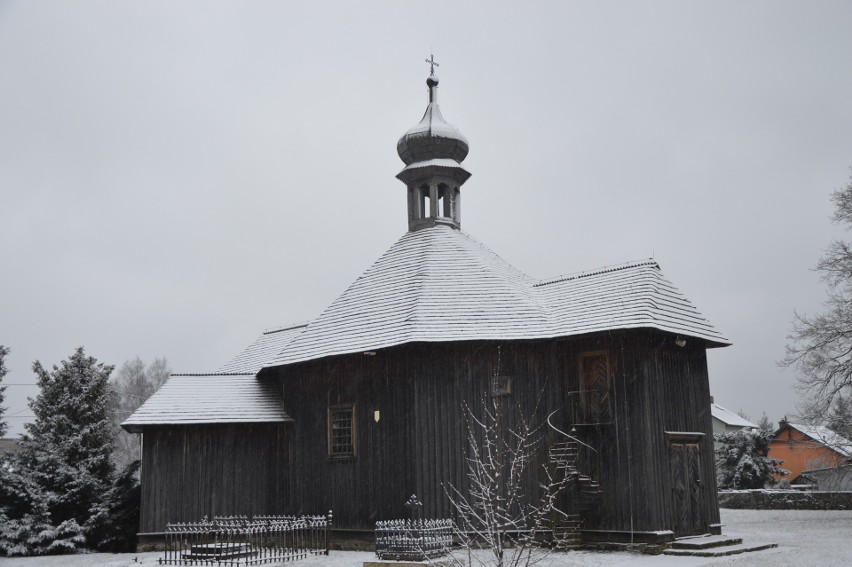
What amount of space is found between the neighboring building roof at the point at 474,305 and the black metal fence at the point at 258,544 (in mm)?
3994

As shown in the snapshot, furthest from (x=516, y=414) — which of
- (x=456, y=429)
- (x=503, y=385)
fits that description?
(x=456, y=429)

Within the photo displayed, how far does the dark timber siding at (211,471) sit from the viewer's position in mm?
20562

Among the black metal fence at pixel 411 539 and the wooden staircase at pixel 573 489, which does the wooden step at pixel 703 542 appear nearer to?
the wooden staircase at pixel 573 489

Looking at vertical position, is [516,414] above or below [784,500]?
above

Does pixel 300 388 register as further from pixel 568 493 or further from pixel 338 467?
pixel 568 493

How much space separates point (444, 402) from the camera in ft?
59.3

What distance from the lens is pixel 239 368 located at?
25.8 metres

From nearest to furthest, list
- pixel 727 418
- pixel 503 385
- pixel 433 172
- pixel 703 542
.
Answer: pixel 703 542 → pixel 503 385 → pixel 433 172 → pixel 727 418

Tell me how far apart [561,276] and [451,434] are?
552cm

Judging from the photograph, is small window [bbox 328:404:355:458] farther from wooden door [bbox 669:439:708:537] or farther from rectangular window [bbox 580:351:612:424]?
wooden door [bbox 669:439:708:537]

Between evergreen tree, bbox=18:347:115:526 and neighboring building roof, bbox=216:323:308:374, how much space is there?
13.9 feet

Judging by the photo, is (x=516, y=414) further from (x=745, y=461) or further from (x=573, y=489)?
(x=745, y=461)

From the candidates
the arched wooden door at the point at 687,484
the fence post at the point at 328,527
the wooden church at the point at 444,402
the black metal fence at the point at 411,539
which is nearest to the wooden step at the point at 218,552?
the fence post at the point at 328,527

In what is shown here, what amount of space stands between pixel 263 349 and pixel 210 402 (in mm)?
4829
